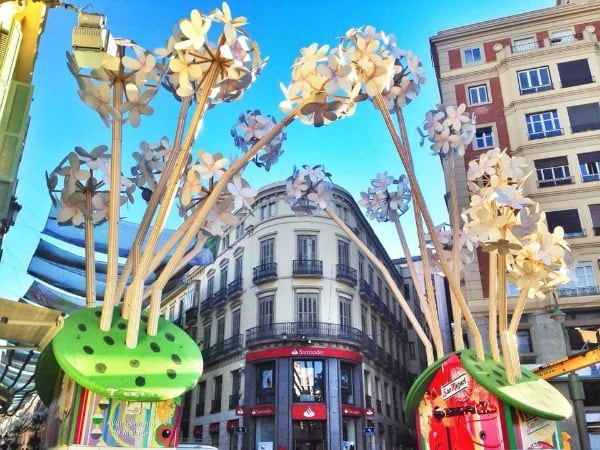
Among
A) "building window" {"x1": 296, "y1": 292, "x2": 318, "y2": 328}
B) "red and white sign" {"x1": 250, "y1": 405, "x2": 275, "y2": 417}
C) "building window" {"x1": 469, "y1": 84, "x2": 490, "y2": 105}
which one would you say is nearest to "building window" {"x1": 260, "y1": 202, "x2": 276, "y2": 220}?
"building window" {"x1": 296, "y1": 292, "x2": 318, "y2": 328}

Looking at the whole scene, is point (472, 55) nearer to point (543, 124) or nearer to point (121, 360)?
point (543, 124)

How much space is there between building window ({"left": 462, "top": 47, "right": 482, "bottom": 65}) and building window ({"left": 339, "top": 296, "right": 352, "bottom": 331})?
47.3ft

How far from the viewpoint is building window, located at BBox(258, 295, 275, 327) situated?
2934cm

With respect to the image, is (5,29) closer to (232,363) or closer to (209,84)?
(209,84)

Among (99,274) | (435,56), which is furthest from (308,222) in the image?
(99,274)

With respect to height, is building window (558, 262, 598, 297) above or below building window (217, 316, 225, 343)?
below

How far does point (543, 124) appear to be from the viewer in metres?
25.4

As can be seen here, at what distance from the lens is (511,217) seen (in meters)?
5.98

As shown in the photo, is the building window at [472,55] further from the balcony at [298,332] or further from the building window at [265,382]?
the building window at [265,382]

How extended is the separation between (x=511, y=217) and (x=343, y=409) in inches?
929

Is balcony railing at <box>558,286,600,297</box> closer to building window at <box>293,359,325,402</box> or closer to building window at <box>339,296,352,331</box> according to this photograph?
building window at <box>339,296,352,331</box>

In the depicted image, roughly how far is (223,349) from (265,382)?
4.30 m

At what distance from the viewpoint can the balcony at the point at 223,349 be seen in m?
30.3

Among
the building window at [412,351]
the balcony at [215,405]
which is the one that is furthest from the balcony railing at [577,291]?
the building window at [412,351]
